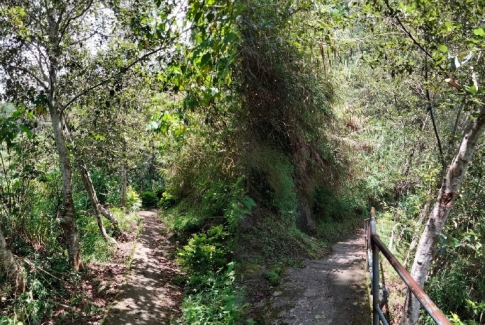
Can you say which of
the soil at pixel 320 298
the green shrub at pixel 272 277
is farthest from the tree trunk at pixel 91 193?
the soil at pixel 320 298

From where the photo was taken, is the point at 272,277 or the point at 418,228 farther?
the point at 418,228

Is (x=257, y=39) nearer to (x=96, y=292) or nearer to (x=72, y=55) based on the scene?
(x=72, y=55)

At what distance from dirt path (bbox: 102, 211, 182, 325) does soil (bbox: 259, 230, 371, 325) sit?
1.83 metres

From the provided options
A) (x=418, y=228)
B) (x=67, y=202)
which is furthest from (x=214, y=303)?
(x=418, y=228)

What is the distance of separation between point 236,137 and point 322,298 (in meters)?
4.01

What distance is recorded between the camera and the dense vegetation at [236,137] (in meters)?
4.44

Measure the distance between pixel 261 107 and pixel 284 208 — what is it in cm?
255

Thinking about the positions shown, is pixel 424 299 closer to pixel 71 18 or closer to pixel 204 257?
pixel 204 257

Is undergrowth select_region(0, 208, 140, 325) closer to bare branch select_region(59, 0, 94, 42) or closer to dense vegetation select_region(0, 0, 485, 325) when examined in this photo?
dense vegetation select_region(0, 0, 485, 325)

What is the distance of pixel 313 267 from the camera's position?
654 centimetres

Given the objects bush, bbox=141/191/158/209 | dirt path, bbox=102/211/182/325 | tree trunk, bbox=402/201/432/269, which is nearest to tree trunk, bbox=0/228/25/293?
dirt path, bbox=102/211/182/325

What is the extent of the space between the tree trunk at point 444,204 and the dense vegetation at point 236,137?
2 cm

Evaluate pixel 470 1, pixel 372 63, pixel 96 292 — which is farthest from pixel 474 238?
pixel 96 292

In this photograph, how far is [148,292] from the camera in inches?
248
